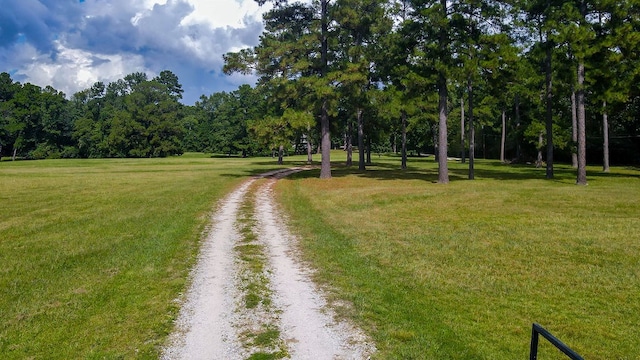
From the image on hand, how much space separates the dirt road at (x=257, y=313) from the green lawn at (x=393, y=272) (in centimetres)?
38

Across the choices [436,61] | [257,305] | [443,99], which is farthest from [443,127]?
[257,305]

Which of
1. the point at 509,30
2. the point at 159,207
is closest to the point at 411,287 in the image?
the point at 159,207

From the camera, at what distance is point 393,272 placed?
29.6 ft

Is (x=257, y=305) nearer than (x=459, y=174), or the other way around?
(x=257, y=305)

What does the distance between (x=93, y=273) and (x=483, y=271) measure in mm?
8507

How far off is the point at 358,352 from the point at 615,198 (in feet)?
58.8

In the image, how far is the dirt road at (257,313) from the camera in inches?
216

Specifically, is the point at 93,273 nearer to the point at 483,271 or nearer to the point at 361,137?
the point at 483,271

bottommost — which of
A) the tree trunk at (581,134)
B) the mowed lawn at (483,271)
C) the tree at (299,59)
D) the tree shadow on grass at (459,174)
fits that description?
the mowed lawn at (483,271)

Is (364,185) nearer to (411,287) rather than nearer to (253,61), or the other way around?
(253,61)

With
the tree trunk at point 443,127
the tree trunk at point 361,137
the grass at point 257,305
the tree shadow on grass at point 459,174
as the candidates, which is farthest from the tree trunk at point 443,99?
the grass at point 257,305

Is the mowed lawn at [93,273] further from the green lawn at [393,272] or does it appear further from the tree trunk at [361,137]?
the tree trunk at [361,137]

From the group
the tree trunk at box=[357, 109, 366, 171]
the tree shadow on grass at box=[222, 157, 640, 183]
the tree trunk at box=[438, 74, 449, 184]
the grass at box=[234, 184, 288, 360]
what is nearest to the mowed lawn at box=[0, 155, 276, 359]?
the grass at box=[234, 184, 288, 360]

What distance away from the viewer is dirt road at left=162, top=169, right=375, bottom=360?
5.48m
